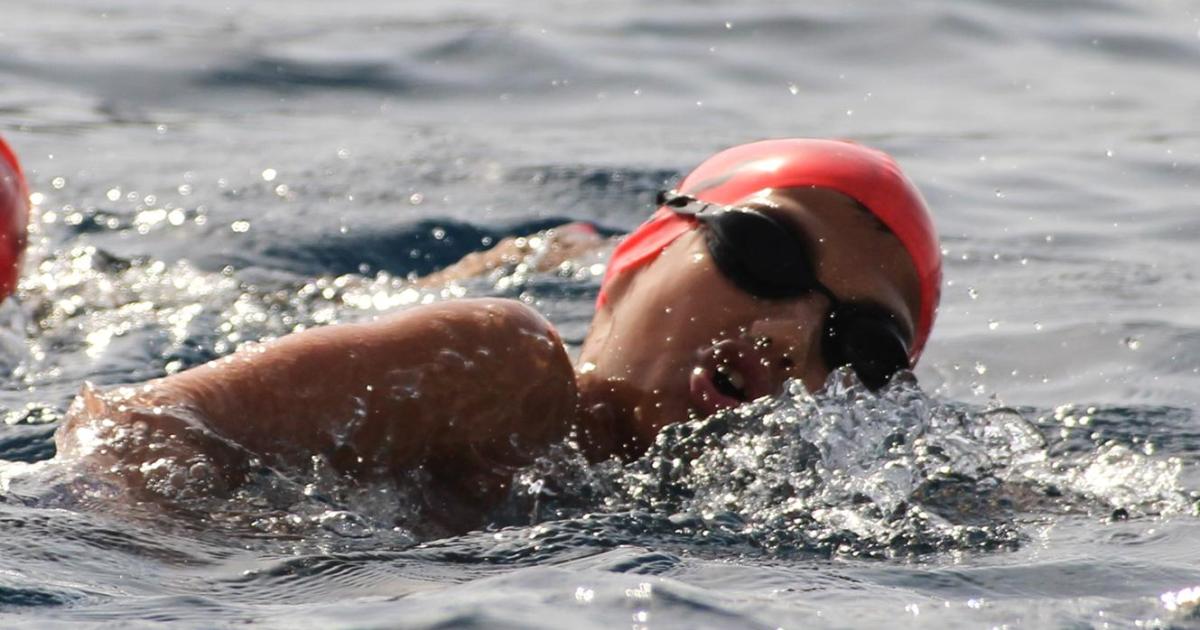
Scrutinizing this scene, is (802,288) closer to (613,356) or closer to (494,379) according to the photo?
(613,356)

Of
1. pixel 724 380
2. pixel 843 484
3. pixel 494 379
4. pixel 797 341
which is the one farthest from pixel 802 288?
pixel 494 379

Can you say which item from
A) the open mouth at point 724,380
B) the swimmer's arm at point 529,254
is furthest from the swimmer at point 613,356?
the swimmer's arm at point 529,254

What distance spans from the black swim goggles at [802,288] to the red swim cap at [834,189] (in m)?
0.15

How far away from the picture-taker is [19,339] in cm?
584

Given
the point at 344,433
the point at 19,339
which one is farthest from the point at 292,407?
the point at 19,339

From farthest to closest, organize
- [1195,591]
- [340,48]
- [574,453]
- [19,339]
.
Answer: [340,48] < [19,339] < [574,453] < [1195,591]

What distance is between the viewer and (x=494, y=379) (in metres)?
4.11

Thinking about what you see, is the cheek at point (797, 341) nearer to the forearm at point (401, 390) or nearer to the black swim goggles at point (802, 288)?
the black swim goggles at point (802, 288)

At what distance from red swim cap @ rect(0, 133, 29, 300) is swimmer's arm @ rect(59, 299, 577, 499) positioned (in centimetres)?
192

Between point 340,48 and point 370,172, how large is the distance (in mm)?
2705

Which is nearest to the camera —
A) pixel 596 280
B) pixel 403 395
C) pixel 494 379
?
pixel 403 395

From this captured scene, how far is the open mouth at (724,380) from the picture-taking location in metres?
4.29

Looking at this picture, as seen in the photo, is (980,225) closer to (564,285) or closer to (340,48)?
(564,285)

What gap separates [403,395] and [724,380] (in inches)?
30.5
